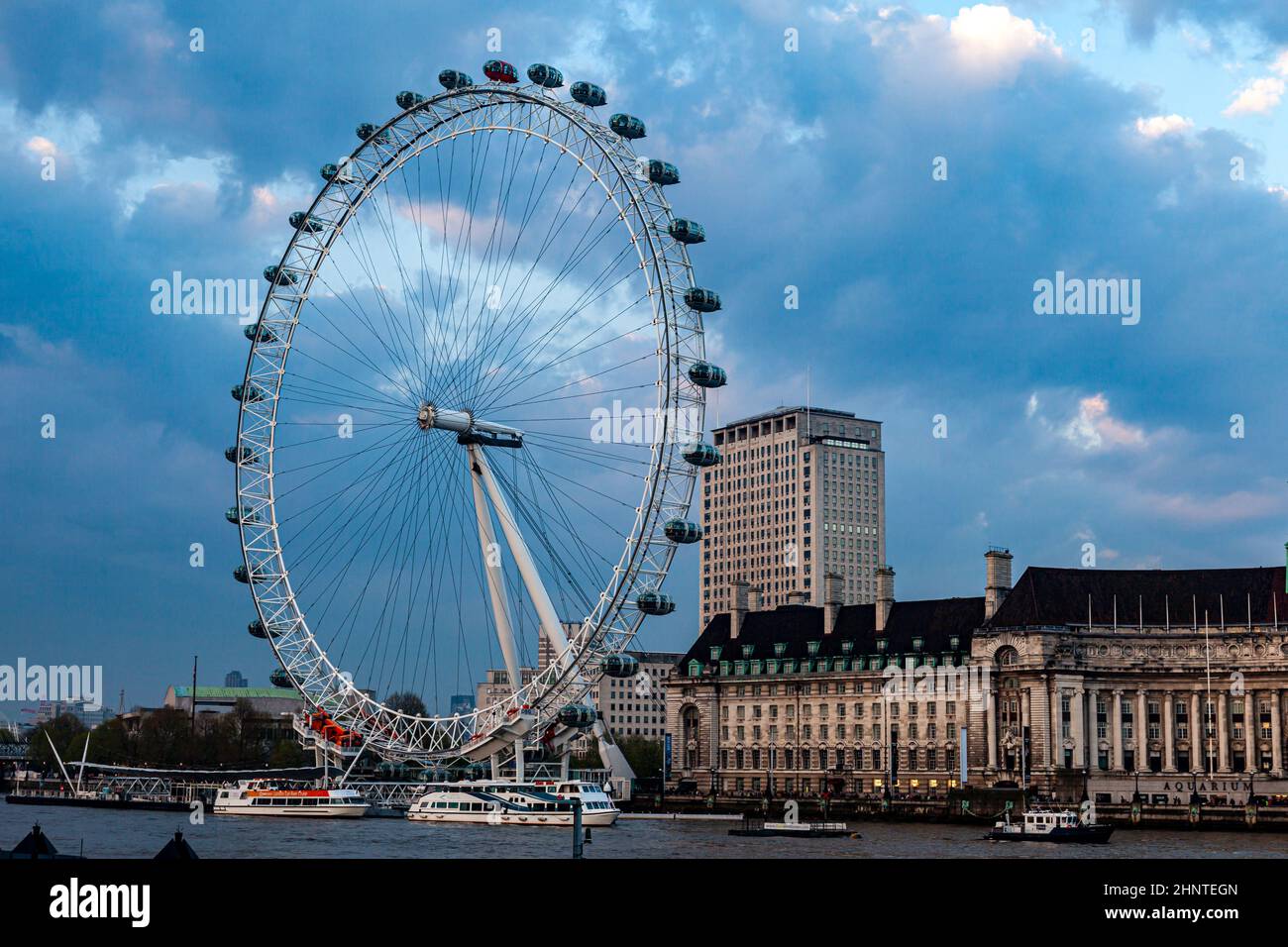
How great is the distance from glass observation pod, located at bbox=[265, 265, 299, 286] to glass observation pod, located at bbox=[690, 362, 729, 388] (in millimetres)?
30357

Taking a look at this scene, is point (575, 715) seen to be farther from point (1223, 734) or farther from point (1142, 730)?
point (1223, 734)

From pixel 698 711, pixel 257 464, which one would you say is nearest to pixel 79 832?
pixel 257 464

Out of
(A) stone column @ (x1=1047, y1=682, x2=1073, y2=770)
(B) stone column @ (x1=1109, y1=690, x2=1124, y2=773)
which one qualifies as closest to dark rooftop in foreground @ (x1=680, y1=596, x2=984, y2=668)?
(A) stone column @ (x1=1047, y1=682, x2=1073, y2=770)

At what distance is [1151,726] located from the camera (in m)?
139

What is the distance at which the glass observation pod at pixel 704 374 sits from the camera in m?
86.7

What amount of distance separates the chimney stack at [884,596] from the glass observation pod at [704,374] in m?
68.7

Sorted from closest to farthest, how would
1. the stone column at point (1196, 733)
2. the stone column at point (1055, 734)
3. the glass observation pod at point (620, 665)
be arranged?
the glass observation pod at point (620, 665), the stone column at point (1055, 734), the stone column at point (1196, 733)

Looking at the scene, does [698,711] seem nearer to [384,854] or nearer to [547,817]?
[547,817]

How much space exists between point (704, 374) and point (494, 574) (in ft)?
79.9

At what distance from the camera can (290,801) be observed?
406ft

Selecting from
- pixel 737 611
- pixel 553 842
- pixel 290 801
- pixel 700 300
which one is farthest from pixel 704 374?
pixel 737 611

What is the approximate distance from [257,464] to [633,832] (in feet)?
112

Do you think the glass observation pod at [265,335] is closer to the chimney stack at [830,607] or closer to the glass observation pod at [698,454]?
the glass observation pod at [698,454]

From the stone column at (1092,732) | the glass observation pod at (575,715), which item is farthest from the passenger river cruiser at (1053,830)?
the stone column at (1092,732)
